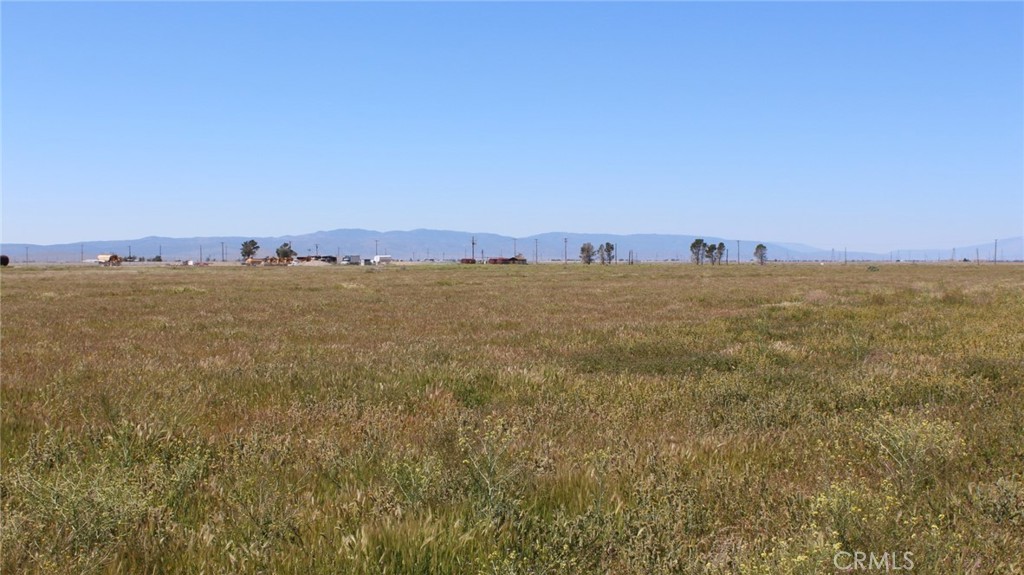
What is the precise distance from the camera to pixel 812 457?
4.98 metres

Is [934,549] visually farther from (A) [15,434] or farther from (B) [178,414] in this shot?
(A) [15,434]

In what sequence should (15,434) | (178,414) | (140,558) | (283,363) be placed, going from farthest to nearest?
(283,363), (178,414), (15,434), (140,558)

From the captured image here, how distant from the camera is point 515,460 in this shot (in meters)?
4.48

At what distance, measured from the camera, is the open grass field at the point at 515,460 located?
3145mm

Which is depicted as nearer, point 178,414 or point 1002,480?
point 1002,480

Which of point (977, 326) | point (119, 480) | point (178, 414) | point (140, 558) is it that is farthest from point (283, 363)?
point (977, 326)

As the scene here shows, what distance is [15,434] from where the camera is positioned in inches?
217

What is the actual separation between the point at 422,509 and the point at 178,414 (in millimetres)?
3838

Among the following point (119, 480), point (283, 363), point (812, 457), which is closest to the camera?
point (119, 480)

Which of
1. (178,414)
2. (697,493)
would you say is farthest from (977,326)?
(178,414)

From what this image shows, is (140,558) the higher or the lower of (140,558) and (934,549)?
the lower

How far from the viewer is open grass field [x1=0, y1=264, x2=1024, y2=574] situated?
314cm

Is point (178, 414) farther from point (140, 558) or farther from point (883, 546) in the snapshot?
point (883, 546)

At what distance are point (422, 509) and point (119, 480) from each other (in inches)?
81.4
